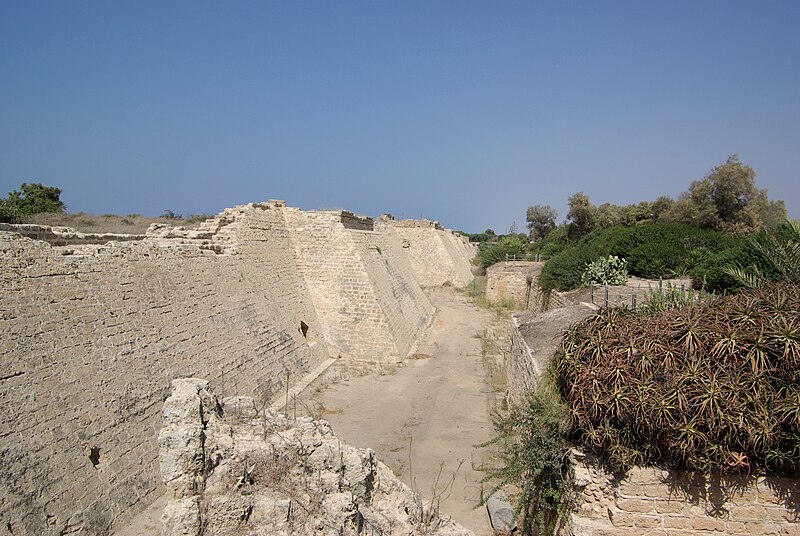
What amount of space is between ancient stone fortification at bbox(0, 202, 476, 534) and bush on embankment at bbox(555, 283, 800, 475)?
5510 mm

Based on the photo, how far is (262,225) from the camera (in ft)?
46.3

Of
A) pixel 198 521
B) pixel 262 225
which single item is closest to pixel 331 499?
pixel 198 521

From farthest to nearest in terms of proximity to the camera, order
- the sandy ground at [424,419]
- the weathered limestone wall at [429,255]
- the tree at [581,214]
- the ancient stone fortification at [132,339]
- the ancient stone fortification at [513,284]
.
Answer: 1. the tree at [581,214]
2. the weathered limestone wall at [429,255]
3. the ancient stone fortification at [513,284]
4. the sandy ground at [424,419]
5. the ancient stone fortification at [132,339]

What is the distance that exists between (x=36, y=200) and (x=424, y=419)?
2651 cm

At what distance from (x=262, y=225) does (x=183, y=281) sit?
4507 millimetres

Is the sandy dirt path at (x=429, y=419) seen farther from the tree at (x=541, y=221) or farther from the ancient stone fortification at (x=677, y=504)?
the tree at (x=541, y=221)

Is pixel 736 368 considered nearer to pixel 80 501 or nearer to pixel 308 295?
pixel 80 501

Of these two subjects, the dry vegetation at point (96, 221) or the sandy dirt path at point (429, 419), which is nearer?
the sandy dirt path at point (429, 419)

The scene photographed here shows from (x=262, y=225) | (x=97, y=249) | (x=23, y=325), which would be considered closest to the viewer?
(x=23, y=325)

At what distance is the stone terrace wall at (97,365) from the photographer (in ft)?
18.8

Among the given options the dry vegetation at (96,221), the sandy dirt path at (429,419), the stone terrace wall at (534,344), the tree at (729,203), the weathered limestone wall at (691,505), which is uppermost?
the tree at (729,203)

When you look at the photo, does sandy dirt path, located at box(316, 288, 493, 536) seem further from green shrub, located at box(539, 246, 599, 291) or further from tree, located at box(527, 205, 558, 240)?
tree, located at box(527, 205, 558, 240)

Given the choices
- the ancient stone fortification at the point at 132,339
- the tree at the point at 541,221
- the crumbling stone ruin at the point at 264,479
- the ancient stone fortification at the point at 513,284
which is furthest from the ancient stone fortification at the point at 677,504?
the tree at the point at 541,221

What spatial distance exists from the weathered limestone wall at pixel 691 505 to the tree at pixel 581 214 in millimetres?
38202
